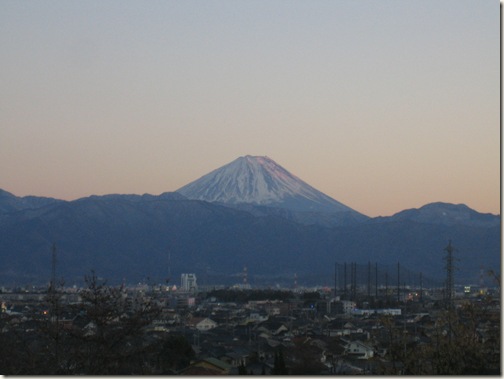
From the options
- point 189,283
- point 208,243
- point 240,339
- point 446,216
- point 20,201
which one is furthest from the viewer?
point 20,201

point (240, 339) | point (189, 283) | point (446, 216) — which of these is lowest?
point (240, 339)

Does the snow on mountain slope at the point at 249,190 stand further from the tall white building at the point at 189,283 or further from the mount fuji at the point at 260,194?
the tall white building at the point at 189,283

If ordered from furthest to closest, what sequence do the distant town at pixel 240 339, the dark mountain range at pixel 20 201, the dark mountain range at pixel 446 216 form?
the dark mountain range at pixel 20 201
the dark mountain range at pixel 446 216
the distant town at pixel 240 339

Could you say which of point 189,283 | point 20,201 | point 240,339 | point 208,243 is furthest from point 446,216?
point 240,339

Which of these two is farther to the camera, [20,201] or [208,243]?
[20,201]

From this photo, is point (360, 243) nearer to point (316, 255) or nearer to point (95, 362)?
point (316, 255)

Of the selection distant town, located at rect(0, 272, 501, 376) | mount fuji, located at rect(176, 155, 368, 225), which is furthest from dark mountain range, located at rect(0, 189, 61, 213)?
distant town, located at rect(0, 272, 501, 376)

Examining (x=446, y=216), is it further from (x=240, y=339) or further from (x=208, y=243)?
(x=240, y=339)

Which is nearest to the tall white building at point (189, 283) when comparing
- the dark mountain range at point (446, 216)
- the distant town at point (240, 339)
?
the distant town at point (240, 339)
